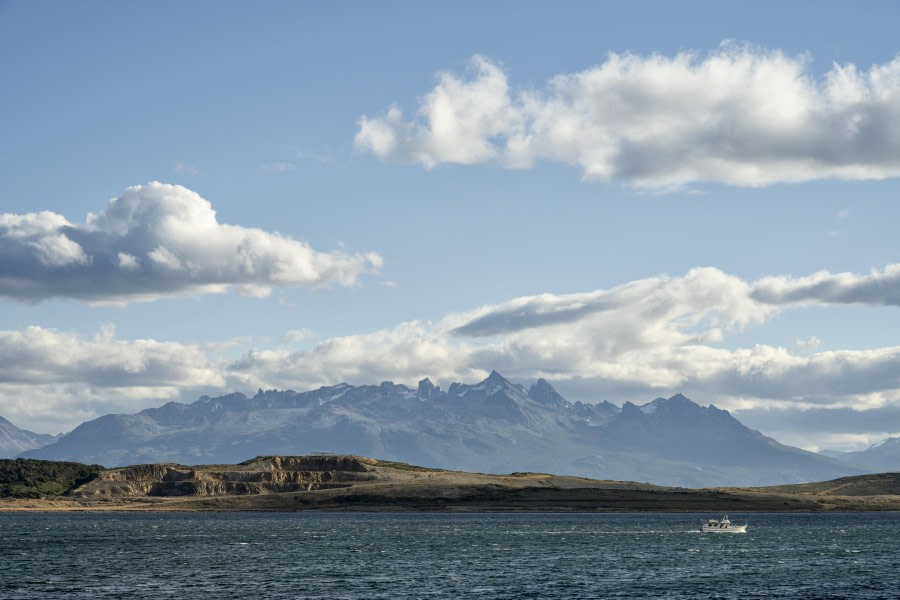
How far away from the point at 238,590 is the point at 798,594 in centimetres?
5515

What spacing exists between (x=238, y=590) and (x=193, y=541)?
83554mm

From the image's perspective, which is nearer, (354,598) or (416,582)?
(354,598)

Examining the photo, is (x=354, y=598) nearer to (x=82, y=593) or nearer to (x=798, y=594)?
(x=82, y=593)

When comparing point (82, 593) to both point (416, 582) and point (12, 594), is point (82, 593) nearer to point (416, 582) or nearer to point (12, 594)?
point (12, 594)

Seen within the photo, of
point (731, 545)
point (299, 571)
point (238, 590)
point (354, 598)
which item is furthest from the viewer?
point (731, 545)

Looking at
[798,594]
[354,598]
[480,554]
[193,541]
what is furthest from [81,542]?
[798,594]

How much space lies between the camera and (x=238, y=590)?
11425 cm

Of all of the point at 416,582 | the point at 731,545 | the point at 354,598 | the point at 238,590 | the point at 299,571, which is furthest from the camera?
the point at 731,545

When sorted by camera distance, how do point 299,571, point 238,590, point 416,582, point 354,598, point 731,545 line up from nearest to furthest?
point 354,598 → point 238,590 → point 416,582 → point 299,571 → point 731,545

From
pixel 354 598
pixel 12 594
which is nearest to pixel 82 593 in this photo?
pixel 12 594

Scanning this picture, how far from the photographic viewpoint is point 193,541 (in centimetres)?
19388

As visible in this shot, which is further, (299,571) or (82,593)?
(299,571)

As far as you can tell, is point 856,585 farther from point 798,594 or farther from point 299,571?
point 299,571

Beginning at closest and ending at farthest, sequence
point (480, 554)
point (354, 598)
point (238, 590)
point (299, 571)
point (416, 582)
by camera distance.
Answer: point (354, 598) → point (238, 590) → point (416, 582) → point (299, 571) → point (480, 554)
